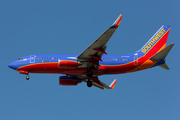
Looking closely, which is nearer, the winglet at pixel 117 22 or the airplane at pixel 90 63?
the winglet at pixel 117 22

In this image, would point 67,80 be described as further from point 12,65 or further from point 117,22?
point 117,22

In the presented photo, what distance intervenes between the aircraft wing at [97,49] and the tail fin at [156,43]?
8071 mm

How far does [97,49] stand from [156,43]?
12.2m

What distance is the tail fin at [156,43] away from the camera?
48.0m

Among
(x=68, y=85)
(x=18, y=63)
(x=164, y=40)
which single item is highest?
(x=164, y=40)

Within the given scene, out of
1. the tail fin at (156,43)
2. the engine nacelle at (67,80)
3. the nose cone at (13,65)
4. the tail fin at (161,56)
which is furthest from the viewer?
the engine nacelle at (67,80)

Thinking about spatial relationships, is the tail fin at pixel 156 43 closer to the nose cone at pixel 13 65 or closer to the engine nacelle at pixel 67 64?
the engine nacelle at pixel 67 64

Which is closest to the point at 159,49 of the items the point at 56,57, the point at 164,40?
the point at 164,40

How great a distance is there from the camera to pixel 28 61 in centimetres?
4622

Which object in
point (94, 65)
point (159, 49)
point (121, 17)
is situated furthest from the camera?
point (159, 49)

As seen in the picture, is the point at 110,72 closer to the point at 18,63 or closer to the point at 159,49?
the point at 159,49

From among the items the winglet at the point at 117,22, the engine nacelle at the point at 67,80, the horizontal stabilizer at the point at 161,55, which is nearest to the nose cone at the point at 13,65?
the engine nacelle at the point at 67,80

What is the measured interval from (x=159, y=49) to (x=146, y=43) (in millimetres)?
2293

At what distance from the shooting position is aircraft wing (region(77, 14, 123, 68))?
3806 cm
